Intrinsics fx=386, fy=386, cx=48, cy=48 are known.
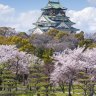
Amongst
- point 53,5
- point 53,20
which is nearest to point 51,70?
point 53,20

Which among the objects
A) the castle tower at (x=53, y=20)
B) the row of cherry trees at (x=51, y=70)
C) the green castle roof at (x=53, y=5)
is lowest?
the row of cherry trees at (x=51, y=70)

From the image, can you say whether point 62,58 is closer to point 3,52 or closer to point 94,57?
point 94,57

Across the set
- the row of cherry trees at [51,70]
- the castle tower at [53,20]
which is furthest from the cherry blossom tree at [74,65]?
the castle tower at [53,20]

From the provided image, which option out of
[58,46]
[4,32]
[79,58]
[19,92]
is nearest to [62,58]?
[79,58]

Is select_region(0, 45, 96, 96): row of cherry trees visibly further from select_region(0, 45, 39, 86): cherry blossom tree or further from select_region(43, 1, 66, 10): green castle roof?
select_region(43, 1, 66, 10): green castle roof

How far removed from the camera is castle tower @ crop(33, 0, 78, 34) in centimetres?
9300

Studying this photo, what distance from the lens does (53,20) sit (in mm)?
94750

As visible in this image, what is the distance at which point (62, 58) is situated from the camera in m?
34.7

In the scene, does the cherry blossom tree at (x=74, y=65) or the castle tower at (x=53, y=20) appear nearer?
the cherry blossom tree at (x=74, y=65)

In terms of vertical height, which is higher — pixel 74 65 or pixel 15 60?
pixel 15 60

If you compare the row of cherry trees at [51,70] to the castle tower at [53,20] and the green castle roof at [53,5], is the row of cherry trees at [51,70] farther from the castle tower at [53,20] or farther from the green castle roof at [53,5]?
the green castle roof at [53,5]

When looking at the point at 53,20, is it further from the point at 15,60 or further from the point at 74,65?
the point at 74,65

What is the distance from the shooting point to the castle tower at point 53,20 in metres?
93.0

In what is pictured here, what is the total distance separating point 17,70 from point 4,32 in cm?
5438
